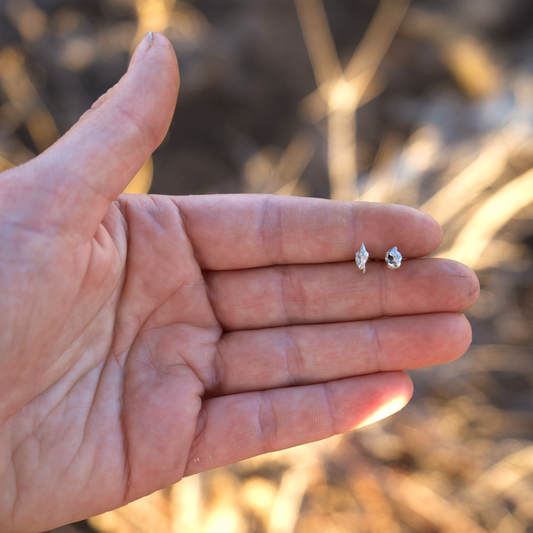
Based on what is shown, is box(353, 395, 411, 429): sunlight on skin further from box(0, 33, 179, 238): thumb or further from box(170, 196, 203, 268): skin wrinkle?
box(0, 33, 179, 238): thumb

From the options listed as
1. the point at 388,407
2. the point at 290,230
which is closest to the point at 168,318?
the point at 290,230

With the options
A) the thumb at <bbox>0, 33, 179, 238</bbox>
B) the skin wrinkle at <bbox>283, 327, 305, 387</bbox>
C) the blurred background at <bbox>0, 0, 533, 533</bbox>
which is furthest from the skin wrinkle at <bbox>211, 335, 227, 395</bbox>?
the blurred background at <bbox>0, 0, 533, 533</bbox>

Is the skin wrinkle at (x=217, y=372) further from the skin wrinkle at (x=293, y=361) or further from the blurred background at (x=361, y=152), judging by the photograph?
the blurred background at (x=361, y=152)

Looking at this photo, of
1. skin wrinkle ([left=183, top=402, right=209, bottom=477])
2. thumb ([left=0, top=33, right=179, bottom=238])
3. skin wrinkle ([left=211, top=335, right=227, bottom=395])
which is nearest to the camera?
thumb ([left=0, top=33, right=179, bottom=238])

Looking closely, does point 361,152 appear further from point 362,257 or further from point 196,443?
point 196,443

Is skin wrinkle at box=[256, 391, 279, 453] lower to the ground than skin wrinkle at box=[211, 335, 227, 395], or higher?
lower

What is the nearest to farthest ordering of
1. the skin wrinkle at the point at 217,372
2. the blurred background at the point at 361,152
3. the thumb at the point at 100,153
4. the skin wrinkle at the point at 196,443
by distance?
the thumb at the point at 100,153 → the skin wrinkle at the point at 196,443 → the skin wrinkle at the point at 217,372 → the blurred background at the point at 361,152

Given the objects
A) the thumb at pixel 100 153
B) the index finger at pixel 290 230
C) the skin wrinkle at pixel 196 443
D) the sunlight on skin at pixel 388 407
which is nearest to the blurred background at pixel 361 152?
the skin wrinkle at pixel 196 443

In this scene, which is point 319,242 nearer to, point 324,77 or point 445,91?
point 324,77
